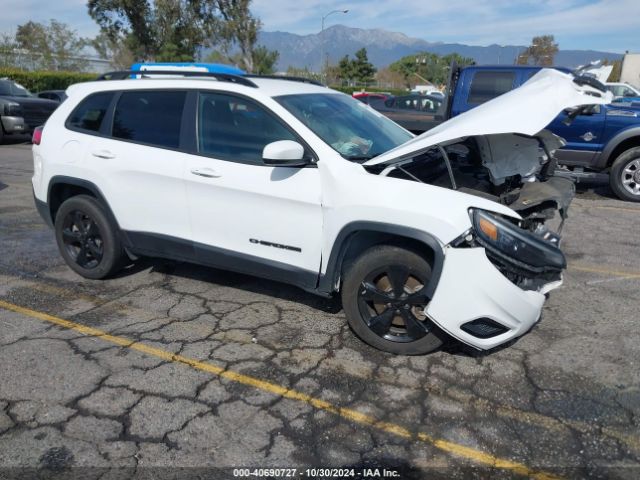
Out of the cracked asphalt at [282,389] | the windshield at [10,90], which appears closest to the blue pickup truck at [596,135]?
the cracked asphalt at [282,389]

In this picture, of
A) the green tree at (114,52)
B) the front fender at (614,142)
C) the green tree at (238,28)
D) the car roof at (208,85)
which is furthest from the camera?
the green tree at (114,52)

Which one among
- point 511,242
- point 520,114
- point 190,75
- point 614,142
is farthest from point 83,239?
point 614,142

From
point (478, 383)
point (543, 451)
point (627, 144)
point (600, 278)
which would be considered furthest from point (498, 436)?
point (627, 144)

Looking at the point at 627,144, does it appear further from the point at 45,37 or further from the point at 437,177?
the point at 45,37

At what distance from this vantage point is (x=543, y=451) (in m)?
2.58

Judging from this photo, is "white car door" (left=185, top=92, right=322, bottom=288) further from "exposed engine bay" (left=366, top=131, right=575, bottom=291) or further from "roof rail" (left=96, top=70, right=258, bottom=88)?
"exposed engine bay" (left=366, top=131, right=575, bottom=291)

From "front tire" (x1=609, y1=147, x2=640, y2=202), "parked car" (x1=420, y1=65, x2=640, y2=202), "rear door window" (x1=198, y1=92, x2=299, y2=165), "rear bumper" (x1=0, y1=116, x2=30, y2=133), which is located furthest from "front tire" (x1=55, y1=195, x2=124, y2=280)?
"rear bumper" (x1=0, y1=116, x2=30, y2=133)

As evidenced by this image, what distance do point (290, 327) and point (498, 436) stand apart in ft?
5.48

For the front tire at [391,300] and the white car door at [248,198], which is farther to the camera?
the white car door at [248,198]

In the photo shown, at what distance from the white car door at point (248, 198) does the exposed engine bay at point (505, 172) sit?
58 cm

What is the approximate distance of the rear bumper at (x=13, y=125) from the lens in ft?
45.8

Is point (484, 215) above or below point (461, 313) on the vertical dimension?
above

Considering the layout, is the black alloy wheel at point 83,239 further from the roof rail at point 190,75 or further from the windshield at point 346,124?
the windshield at point 346,124

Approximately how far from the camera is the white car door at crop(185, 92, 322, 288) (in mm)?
3555
